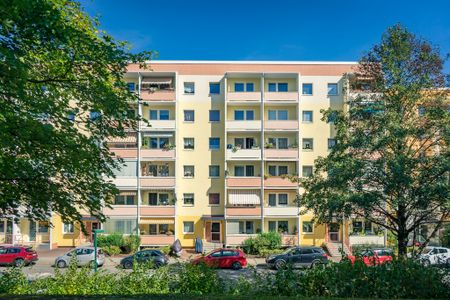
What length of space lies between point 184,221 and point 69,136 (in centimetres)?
2836

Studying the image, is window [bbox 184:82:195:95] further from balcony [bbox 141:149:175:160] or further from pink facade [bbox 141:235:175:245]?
pink facade [bbox 141:235:175:245]

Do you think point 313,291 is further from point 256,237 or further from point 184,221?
point 184,221

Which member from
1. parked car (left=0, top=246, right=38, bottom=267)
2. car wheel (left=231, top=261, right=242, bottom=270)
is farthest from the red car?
parked car (left=0, top=246, right=38, bottom=267)

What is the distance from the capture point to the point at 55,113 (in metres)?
9.88

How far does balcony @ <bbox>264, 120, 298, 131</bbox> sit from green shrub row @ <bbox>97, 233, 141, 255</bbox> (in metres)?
16.2

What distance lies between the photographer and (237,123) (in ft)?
123

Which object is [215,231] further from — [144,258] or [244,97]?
[244,97]

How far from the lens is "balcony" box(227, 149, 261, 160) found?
121 feet

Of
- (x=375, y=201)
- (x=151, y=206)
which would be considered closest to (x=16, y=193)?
(x=375, y=201)

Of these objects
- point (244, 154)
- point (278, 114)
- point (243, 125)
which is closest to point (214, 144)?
point (244, 154)

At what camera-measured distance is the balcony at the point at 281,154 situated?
3681 centimetres

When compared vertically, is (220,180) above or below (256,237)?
above

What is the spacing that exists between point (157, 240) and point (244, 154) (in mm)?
11573

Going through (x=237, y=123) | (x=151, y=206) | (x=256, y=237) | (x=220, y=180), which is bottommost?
(x=256, y=237)
